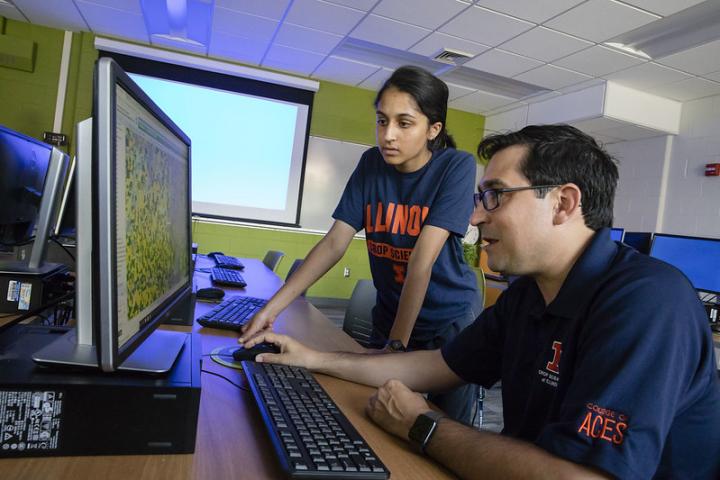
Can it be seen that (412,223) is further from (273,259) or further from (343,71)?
(343,71)

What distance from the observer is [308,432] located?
68cm

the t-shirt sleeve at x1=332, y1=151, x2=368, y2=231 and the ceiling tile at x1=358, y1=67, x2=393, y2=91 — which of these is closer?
the t-shirt sleeve at x1=332, y1=151, x2=368, y2=231

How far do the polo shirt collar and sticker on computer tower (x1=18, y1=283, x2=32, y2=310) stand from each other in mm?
1048

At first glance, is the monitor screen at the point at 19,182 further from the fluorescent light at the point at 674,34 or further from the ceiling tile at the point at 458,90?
the ceiling tile at the point at 458,90

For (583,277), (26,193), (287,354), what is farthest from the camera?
(26,193)

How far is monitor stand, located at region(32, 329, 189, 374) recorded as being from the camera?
0.59 m

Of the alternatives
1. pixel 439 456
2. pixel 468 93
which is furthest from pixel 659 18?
pixel 439 456

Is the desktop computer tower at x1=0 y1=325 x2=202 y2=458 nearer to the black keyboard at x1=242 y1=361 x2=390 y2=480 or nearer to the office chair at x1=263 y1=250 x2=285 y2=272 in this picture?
the black keyboard at x1=242 y1=361 x2=390 y2=480

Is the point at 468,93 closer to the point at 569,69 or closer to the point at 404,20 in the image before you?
the point at 569,69

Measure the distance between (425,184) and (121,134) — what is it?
109cm

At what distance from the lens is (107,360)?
20.1 inches

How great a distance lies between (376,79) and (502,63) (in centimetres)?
164

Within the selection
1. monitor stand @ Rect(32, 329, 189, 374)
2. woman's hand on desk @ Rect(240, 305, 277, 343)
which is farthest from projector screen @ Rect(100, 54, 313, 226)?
monitor stand @ Rect(32, 329, 189, 374)

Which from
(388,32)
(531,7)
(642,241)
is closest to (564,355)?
(642,241)
